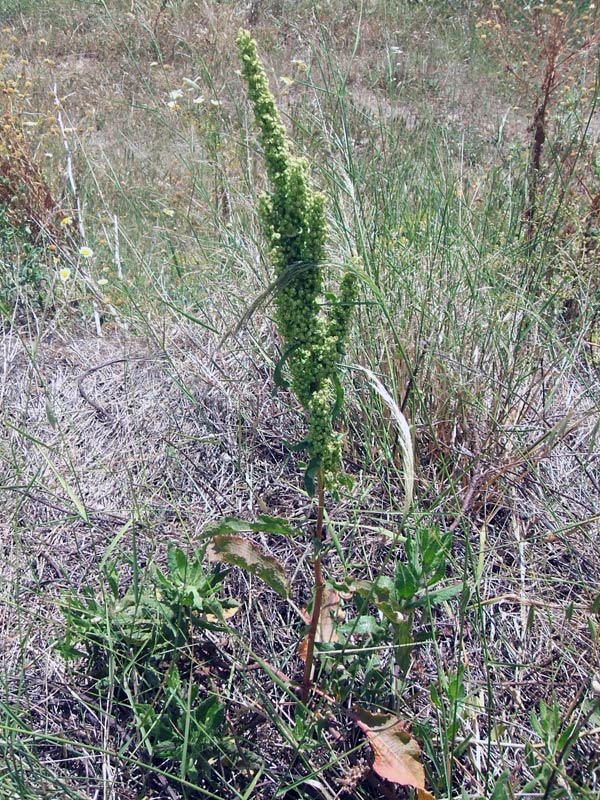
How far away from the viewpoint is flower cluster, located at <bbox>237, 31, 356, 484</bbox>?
3.86 ft

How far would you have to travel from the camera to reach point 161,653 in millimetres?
1492

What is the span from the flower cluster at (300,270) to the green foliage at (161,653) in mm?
478

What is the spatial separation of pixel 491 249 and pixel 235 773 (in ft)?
6.23

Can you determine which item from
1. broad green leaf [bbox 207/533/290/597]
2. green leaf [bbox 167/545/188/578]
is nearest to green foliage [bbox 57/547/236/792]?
green leaf [bbox 167/545/188/578]

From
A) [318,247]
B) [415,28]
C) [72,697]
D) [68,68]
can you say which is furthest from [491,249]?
[68,68]

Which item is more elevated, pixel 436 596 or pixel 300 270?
pixel 300 270

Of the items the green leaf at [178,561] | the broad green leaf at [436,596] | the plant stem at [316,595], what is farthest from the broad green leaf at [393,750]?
the green leaf at [178,561]

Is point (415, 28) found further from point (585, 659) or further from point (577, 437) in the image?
point (585, 659)

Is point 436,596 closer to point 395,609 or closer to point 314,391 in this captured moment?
point 395,609

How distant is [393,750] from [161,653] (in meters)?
0.54

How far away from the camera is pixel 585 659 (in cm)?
153

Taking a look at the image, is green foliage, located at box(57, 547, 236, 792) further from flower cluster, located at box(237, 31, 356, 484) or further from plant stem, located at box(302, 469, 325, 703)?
flower cluster, located at box(237, 31, 356, 484)

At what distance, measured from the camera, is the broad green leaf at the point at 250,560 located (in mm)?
1431

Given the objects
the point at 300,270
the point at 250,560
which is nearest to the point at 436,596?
the point at 250,560
